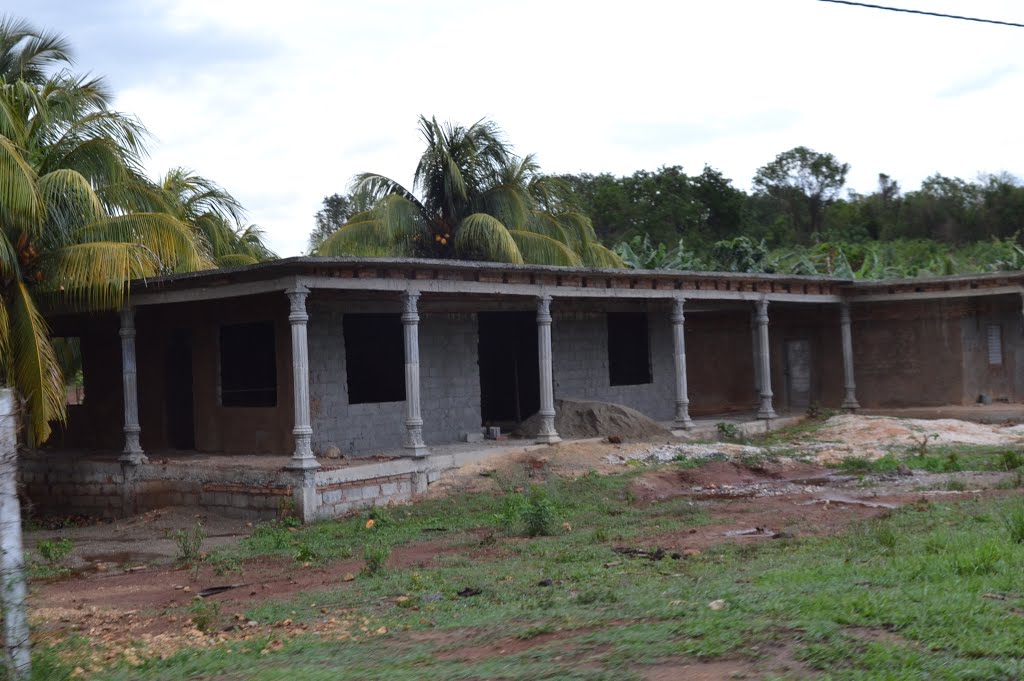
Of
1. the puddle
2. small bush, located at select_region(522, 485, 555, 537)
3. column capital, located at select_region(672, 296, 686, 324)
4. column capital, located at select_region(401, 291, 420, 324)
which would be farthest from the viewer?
column capital, located at select_region(672, 296, 686, 324)

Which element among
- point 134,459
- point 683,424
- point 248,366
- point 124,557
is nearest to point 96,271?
point 248,366

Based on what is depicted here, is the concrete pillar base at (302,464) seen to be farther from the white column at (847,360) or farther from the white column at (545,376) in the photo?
the white column at (847,360)

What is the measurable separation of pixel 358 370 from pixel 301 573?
6724 mm

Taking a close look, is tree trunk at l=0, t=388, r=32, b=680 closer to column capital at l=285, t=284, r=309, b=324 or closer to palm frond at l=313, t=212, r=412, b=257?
column capital at l=285, t=284, r=309, b=324

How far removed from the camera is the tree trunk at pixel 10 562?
19.1 feet

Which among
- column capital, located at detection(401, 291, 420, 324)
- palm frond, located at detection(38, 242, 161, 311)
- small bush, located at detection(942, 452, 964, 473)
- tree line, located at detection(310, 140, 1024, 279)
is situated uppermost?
Result: tree line, located at detection(310, 140, 1024, 279)

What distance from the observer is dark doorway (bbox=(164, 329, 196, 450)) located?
1780 cm

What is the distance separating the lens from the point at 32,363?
46.9ft

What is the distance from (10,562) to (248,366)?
35.4ft

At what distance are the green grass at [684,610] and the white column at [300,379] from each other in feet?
10.9

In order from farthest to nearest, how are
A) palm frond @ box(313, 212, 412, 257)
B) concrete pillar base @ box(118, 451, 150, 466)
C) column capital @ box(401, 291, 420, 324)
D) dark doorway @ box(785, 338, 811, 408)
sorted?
dark doorway @ box(785, 338, 811, 408) < palm frond @ box(313, 212, 412, 257) < concrete pillar base @ box(118, 451, 150, 466) < column capital @ box(401, 291, 420, 324)

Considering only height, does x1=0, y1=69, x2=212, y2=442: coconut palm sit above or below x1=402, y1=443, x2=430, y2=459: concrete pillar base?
above

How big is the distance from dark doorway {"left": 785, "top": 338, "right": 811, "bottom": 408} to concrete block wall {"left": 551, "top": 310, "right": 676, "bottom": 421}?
13.0ft

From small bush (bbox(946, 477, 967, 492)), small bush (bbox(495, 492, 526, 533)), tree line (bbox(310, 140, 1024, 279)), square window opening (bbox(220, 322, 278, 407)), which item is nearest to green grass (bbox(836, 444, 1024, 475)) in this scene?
small bush (bbox(946, 477, 967, 492))
